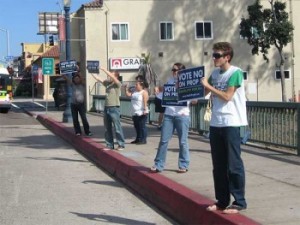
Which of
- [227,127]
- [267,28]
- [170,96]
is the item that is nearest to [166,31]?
[267,28]

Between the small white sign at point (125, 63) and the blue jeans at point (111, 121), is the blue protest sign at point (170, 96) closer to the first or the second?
the blue jeans at point (111, 121)

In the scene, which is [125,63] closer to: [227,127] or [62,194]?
[62,194]

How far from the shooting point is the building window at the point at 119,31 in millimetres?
37531

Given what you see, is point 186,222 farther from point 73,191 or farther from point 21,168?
point 21,168

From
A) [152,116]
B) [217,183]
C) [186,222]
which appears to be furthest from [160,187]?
[152,116]

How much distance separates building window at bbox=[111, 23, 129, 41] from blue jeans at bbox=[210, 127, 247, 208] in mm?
32221

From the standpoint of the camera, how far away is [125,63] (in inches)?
1476

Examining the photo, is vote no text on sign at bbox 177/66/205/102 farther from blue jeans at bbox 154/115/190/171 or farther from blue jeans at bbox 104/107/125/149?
blue jeans at bbox 104/107/125/149

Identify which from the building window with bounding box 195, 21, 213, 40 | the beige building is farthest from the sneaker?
the building window with bounding box 195, 21, 213, 40

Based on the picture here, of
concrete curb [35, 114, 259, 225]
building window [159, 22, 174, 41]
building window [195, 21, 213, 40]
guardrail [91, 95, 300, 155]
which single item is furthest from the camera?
building window [195, 21, 213, 40]

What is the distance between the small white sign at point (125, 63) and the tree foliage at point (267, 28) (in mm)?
7519

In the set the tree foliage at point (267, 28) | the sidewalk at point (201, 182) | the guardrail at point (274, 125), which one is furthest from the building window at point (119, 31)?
the guardrail at point (274, 125)

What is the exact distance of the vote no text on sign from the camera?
7.16m

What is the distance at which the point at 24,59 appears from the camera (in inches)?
4358
